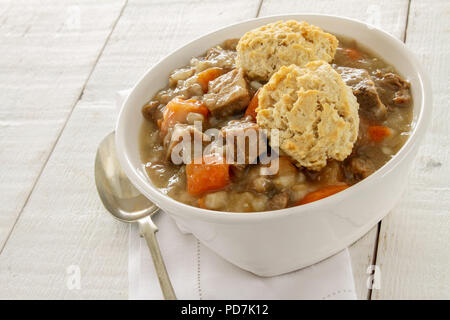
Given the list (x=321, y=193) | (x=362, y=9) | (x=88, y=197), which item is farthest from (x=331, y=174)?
(x=362, y=9)

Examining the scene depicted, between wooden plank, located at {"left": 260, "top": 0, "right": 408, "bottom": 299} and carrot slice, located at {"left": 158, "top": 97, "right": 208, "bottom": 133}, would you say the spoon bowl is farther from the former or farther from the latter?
wooden plank, located at {"left": 260, "top": 0, "right": 408, "bottom": 299}

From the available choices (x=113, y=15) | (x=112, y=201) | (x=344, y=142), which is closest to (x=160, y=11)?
(x=113, y=15)

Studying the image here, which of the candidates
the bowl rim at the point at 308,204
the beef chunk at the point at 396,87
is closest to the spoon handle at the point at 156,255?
the bowl rim at the point at 308,204

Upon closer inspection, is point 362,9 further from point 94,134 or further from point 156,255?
point 156,255

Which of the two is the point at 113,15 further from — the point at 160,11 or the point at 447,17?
the point at 447,17

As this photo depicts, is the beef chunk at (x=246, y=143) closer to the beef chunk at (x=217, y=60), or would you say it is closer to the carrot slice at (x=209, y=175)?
the carrot slice at (x=209, y=175)
